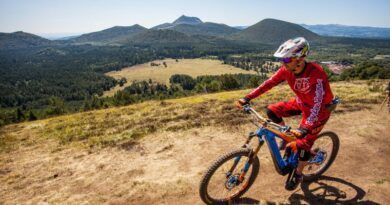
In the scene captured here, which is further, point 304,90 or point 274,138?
point 274,138

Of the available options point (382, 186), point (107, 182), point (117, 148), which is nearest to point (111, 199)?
point (107, 182)

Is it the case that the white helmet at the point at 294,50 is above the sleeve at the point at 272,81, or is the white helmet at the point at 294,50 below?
above

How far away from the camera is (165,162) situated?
33.8 feet

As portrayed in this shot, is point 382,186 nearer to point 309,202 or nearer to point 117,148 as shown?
point 309,202

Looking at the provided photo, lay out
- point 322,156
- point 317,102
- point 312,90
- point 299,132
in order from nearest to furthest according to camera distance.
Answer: point 299,132 → point 317,102 → point 312,90 → point 322,156

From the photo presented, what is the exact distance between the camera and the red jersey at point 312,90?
6277 mm

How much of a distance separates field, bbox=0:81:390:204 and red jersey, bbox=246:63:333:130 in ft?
7.88

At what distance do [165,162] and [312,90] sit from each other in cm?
595

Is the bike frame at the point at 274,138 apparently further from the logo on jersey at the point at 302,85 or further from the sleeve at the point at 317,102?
the logo on jersey at the point at 302,85

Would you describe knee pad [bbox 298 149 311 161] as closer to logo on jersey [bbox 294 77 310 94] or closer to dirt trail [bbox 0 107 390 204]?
dirt trail [bbox 0 107 390 204]

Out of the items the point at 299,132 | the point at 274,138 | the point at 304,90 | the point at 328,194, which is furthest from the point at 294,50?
the point at 328,194

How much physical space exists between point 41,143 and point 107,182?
300 inches

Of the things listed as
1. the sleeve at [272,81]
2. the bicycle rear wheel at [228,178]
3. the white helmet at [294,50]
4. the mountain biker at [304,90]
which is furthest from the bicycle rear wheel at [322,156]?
the white helmet at [294,50]

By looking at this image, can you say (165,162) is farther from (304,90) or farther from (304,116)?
(304,90)
